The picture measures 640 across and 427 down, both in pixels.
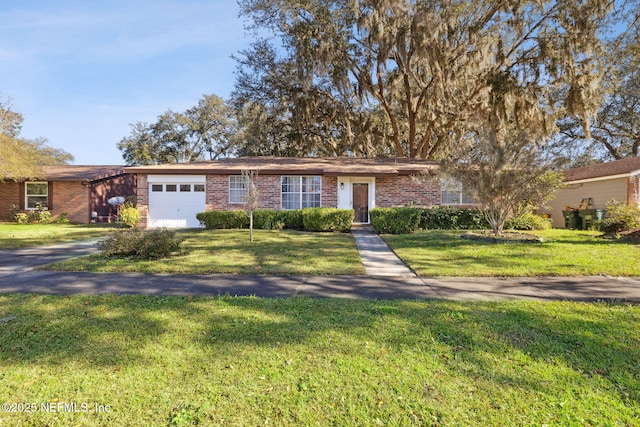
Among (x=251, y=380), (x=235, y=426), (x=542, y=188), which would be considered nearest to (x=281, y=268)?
(x=251, y=380)

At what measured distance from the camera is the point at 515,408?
97.1 inches

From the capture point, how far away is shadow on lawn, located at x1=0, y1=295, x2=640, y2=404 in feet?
10.2

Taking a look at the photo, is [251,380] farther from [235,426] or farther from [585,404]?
[585,404]

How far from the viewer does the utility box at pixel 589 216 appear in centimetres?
1606

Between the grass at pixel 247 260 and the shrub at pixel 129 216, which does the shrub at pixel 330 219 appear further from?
the shrub at pixel 129 216

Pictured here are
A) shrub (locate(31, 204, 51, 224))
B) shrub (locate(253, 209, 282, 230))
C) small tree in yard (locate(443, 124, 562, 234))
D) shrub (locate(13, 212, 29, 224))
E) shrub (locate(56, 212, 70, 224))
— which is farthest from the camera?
shrub (locate(56, 212, 70, 224))

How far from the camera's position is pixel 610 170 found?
55.9 feet

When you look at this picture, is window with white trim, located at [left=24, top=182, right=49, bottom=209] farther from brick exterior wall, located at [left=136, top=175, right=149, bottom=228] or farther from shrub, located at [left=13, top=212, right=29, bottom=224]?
brick exterior wall, located at [left=136, top=175, right=149, bottom=228]

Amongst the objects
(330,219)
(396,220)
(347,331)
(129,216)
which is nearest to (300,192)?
(330,219)

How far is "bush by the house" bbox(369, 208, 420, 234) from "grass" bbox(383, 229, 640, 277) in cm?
A: 261

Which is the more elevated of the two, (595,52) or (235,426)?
(595,52)

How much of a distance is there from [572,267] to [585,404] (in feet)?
18.5

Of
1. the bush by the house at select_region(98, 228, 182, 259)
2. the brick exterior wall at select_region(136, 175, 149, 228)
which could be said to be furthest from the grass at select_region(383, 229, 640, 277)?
the brick exterior wall at select_region(136, 175, 149, 228)

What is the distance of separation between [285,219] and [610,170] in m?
15.8
